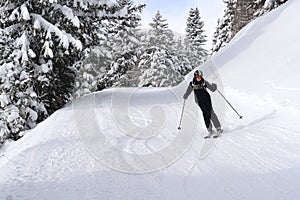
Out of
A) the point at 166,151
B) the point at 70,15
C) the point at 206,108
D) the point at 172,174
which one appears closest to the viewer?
the point at 172,174

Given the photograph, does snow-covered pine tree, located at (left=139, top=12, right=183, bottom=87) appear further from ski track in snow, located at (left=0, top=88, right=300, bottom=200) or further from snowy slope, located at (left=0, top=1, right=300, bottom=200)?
ski track in snow, located at (left=0, top=88, right=300, bottom=200)

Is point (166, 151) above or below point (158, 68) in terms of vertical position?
below

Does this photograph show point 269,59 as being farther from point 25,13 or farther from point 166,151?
point 25,13

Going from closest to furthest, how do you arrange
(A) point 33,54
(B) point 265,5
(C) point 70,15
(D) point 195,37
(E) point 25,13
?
(E) point 25,13
(A) point 33,54
(C) point 70,15
(B) point 265,5
(D) point 195,37

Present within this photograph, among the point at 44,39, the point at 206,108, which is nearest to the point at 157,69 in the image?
the point at 44,39

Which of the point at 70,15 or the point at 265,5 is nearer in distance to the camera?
the point at 70,15

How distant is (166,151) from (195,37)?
1693 inches

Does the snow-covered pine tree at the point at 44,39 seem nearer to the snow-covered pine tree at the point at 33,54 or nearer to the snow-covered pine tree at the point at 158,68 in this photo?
the snow-covered pine tree at the point at 33,54

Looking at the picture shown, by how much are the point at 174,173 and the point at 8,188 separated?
2778mm

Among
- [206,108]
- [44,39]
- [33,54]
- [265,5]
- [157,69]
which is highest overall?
[265,5]

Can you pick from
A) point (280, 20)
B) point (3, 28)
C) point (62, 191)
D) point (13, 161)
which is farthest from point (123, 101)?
point (280, 20)

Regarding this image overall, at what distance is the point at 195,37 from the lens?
4750 centimetres

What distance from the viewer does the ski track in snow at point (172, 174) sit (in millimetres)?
4543

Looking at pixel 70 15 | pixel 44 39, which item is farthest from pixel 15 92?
pixel 70 15
